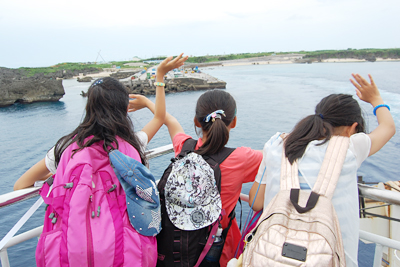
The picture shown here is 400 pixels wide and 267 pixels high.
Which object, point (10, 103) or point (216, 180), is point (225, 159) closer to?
point (216, 180)

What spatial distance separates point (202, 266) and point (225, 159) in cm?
49

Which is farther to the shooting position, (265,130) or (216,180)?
(265,130)

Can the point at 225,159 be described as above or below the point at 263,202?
above

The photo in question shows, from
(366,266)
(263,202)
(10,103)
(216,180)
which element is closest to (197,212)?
(216,180)

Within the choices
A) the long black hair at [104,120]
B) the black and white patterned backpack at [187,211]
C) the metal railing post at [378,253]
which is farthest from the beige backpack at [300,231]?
the long black hair at [104,120]

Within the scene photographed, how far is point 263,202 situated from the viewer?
114 centimetres

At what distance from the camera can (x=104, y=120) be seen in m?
1.09

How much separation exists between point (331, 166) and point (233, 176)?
1.32ft

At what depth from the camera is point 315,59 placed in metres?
77.4

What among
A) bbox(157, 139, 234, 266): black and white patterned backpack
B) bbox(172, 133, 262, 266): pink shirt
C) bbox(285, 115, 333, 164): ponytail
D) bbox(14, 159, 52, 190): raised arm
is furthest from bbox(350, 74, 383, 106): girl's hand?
bbox(14, 159, 52, 190): raised arm

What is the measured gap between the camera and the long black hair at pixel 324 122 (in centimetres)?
102

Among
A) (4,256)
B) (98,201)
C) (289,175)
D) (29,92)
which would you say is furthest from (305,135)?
(29,92)

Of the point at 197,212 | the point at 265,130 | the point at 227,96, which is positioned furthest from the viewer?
the point at 265,130

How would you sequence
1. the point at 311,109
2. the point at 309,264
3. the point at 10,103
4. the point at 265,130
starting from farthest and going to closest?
the point at 10,103
the point at 311,109
the point at 265,130
the point at 309,264
